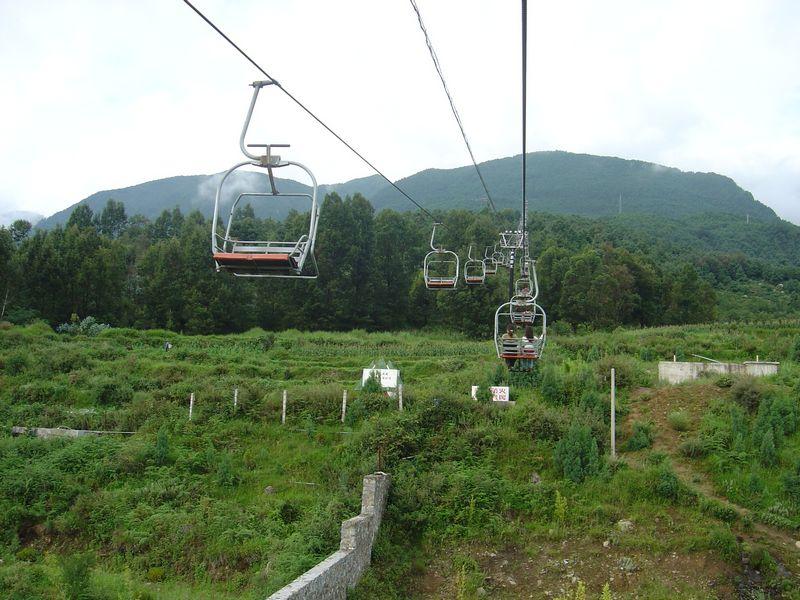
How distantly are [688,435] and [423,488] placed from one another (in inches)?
298

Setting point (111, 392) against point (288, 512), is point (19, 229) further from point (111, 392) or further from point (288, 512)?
point (288, 512)

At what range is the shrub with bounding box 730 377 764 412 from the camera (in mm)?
18031

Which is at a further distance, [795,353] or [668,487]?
[795,353]

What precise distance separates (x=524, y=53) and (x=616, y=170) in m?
176

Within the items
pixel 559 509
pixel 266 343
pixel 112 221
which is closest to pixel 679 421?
pixel 559 509

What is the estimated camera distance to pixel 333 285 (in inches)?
1768

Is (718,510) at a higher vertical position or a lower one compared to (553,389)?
lower

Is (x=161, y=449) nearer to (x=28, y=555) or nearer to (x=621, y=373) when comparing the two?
(x=28, y=555)

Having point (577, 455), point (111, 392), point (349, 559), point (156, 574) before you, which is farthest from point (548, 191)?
point (349, 559)

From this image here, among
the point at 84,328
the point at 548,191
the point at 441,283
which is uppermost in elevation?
the point at 548,191

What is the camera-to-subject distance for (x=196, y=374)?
25.8 meters

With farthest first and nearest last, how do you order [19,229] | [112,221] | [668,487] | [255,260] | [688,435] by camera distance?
[112,221] < [19,229] < [688,435] < [668,487] < [255,260]

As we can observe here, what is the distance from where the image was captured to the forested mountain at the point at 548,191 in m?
130

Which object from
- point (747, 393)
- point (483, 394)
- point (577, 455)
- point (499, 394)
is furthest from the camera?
point (499, 394)
